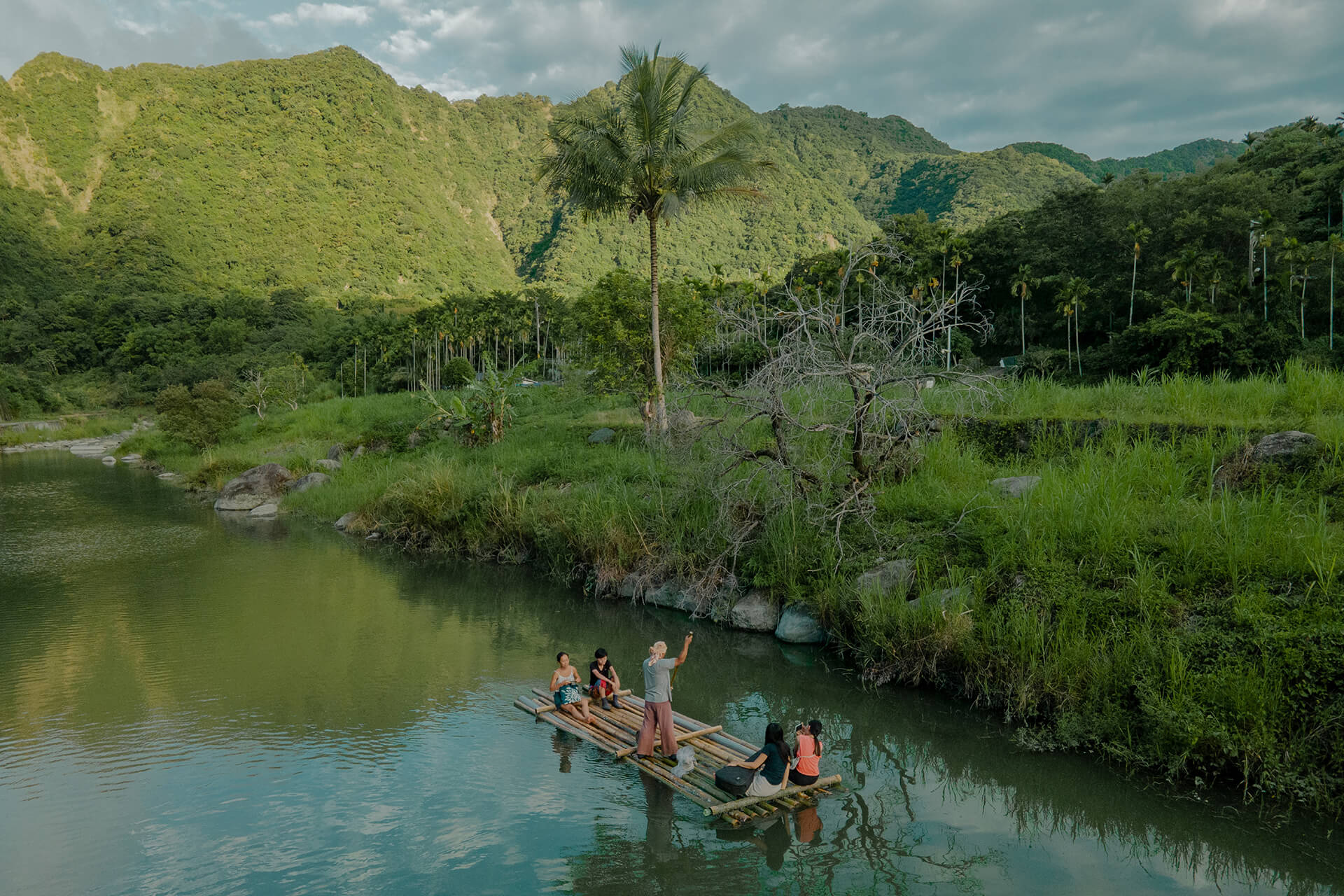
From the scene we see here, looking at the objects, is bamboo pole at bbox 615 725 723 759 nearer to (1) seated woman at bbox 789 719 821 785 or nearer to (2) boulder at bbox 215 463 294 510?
(1) seated woman at bbox 789 719 821 785

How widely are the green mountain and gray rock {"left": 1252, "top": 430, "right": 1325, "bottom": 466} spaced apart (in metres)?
111

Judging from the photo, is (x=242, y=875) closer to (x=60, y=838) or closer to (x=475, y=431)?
(x=60, y=838)

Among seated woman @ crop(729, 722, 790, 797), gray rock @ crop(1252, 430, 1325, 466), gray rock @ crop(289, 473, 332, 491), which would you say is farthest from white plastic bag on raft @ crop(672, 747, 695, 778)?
gray rock @ crop(289, 473, 332, 491)

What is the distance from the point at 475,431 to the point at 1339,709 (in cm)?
2372

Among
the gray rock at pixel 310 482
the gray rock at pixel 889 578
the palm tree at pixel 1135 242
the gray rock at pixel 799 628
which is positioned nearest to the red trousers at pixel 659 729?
the gray rock at pixel 889 578

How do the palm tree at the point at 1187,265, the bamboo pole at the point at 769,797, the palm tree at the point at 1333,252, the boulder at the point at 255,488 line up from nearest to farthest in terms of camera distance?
1. the bamboo pole at the point at 769,797
2. the boulder at the point at 255,488
3. the palm tree at the point at 1333,252
4. the palm tree at the point at 1187,265

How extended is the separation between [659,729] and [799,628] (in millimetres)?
4469

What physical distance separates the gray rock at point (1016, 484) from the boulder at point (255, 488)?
82.2 ft

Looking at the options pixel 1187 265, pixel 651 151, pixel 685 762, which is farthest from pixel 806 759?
pixel 1187 265

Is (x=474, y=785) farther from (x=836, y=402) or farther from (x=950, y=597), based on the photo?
(x=836, y=402)

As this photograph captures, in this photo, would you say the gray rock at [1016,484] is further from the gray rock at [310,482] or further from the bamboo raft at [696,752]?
the gray rock at [310,482]

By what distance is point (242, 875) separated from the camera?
6.36 metres

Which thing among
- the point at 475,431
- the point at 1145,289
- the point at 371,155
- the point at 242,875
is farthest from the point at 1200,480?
the point at 371,155

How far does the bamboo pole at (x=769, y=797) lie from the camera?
22.2ft
